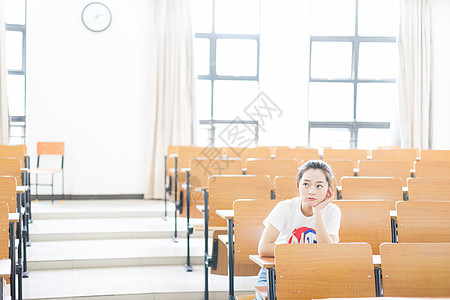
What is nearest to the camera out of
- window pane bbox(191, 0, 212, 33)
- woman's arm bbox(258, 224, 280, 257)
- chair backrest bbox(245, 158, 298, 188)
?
woman's arm bbox(258, 224, 280, 257)

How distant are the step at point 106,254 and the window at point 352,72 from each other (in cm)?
409

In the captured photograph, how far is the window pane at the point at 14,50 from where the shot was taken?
7566 mm

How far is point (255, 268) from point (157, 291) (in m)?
0.99

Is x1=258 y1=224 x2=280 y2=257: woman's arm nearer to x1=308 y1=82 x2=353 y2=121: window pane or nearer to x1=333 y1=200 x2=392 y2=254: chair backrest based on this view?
x1=333 y1=200 x2=392 y2=254: chair backrest

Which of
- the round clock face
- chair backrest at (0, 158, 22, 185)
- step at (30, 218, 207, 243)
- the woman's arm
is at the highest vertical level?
the round clock face

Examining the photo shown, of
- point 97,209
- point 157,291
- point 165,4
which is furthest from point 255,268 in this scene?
point 165,4

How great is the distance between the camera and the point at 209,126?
8234 mm

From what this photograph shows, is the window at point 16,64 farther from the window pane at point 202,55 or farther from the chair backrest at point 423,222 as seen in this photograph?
the chair backrest at point 423,222

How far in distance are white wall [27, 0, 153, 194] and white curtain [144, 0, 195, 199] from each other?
0.17 meters

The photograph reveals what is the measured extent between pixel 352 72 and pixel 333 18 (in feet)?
2.98

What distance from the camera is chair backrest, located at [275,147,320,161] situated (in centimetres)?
602

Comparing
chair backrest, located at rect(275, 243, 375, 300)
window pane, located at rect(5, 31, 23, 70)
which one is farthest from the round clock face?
chair backrest, located at rect(275, 243, 375, 300)

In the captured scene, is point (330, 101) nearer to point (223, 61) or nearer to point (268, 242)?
point (223, 61)

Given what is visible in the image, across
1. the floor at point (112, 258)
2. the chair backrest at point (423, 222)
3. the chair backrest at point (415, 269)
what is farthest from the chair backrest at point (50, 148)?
the chair backrest at point (415, 269)
